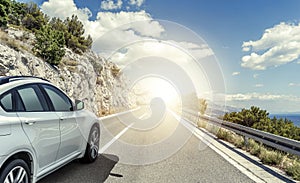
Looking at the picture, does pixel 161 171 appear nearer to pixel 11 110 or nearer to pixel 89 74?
pixel 11 110

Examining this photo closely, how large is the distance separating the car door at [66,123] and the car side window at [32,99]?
1.02 ft

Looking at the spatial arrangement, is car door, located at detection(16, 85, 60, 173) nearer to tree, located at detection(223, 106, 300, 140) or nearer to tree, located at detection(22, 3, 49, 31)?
tree, located at detection(223, 106, 300, 140)

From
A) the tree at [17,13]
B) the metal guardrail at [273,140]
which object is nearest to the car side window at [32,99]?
the metal guardrail at [273,140]

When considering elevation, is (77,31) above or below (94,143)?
above

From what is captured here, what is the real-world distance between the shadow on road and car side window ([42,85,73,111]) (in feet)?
4.23

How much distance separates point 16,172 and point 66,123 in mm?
1549

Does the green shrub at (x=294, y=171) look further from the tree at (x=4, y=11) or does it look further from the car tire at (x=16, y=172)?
the tree at (x=4, y=11)

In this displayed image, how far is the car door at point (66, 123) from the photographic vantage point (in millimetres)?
4980

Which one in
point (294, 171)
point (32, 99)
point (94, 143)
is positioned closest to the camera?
point (32, 99)

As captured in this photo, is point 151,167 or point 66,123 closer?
point 66,123

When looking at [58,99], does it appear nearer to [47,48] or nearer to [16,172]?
[16,172]

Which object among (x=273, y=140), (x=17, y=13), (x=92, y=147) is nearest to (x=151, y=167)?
(x=92, y=147)

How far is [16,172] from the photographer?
145 inches

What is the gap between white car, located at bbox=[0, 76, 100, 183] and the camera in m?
3.56
